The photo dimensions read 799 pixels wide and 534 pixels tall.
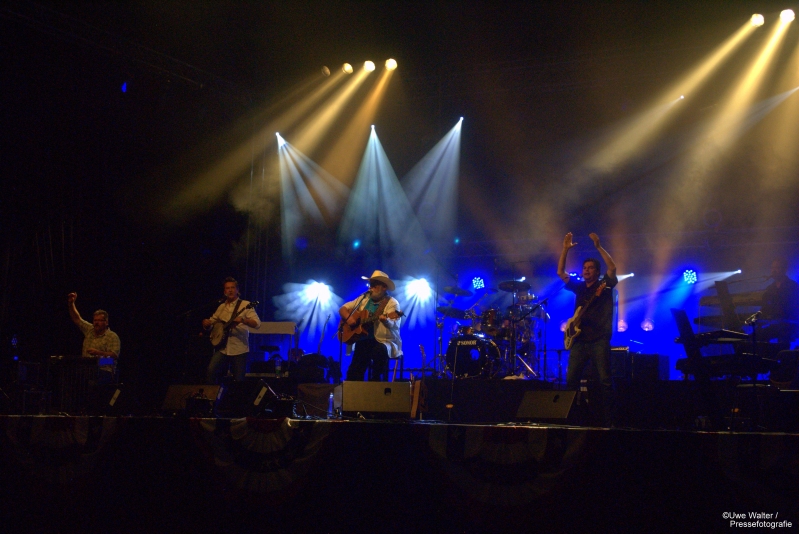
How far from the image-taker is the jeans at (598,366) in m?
6.73

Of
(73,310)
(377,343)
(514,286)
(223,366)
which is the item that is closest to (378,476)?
(377,343)

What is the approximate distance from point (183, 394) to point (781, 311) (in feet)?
25.3

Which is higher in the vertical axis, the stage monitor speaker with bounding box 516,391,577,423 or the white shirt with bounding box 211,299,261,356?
the white shirt with bounding box 211,299,261,356

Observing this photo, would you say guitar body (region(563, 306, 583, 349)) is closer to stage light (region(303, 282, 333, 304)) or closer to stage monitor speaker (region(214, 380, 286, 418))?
stage monitor speaker (region(214, 380, 286, 418))

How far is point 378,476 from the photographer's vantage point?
4.67 meters

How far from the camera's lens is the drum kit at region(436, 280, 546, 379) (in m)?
9.79

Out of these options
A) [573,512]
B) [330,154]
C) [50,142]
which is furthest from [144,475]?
[330,154]

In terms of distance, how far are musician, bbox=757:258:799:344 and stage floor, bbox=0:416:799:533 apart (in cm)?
524

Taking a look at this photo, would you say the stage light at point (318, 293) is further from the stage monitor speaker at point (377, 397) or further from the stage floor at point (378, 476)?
the stage floor at point (378, 476)

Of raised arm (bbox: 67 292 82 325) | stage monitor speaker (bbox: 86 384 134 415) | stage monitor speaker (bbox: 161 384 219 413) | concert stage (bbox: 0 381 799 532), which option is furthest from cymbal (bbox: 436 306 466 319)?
concert stage (bbox: 0 381 799 532)

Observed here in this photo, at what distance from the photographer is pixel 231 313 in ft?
29.0

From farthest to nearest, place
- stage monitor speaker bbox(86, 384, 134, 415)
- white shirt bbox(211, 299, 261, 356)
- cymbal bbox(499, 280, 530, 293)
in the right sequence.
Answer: cymbal bbox(499, 280, 530, 293), white shirt bbox(211, 299, 261, 356), stage monitor speaker bbox(86, 384, 134, 415)

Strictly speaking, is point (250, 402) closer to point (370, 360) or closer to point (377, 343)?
point (370, 360)

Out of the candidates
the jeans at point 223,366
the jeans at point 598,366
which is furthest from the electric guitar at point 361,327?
the jeans at point 598,366
